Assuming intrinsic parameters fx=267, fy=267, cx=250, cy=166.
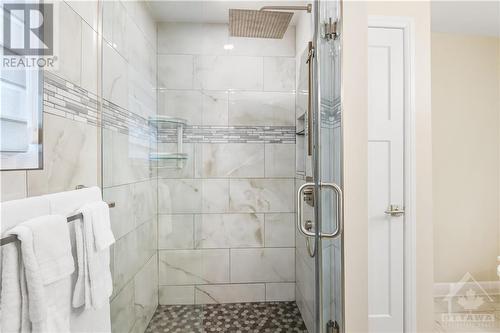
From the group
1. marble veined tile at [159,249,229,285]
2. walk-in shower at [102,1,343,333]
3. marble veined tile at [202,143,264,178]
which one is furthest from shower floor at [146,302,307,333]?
marble veined tile at [202,143,264,178]

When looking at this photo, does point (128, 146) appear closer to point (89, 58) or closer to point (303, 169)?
point (89, 58)

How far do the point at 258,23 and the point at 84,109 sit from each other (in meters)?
0.82

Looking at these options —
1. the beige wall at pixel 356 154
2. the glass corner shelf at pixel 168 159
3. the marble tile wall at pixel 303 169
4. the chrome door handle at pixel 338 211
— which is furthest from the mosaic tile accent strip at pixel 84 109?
the beige wall at pixel 356 154

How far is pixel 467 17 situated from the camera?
244 centimetres

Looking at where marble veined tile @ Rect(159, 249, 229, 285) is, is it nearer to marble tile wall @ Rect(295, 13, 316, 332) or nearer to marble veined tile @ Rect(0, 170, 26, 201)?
marble tile wall @ Rect(295, 13, 316, 332)

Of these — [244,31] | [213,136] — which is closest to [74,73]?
[213,136]

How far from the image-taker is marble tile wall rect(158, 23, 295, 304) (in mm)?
1179

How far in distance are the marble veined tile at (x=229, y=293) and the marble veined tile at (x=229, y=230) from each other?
19 centimetres

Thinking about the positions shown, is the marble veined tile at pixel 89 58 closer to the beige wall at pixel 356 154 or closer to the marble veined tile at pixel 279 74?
the marble veined tile at pixel 279 74

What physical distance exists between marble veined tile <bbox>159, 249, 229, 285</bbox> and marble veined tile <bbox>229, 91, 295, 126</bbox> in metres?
0.62

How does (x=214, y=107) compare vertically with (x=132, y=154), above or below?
above

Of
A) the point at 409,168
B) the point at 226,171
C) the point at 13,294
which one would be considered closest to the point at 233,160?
the point at 226,171

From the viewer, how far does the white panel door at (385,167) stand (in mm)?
1796

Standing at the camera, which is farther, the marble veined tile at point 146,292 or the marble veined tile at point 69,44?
the marble veined tile at point 146,292
